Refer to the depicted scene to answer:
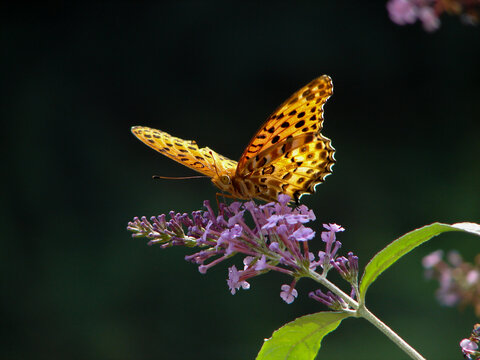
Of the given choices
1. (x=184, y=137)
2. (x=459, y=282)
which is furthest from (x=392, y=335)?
(x=184, y=137)

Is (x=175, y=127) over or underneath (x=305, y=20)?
underneath

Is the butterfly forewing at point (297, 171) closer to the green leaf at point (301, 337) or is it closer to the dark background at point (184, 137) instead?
the green leaf at point (301, 337)

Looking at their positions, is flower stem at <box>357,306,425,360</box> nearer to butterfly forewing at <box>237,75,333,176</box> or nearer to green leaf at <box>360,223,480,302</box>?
green leaf at <box>360,223,480,302</box>

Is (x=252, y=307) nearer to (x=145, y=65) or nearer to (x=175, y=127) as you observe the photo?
(x=175, y=127)

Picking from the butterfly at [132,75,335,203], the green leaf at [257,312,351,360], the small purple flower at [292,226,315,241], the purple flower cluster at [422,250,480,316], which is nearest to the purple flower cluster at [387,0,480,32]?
the butterfly at [132,75,335,203]

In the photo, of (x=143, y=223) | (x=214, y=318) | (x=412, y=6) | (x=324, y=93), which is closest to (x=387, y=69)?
(x=214, y=318)

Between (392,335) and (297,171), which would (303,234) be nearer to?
(392,335)
